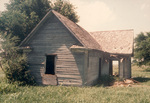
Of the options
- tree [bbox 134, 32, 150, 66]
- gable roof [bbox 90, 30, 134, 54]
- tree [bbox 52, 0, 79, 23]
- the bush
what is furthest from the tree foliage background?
tree [bbox 134, 32, 150, 66]

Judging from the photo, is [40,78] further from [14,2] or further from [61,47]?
[14,2]

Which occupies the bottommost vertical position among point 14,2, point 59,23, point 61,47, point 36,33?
point 61,47

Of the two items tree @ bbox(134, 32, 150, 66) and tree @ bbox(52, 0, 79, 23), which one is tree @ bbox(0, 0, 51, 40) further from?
tree @ bbox(134, 32, 150, 66)

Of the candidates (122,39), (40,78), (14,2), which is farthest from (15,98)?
(14,2)

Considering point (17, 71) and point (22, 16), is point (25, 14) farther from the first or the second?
point (17, 71)

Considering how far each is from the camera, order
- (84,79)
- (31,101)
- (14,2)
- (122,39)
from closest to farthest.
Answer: (31,101)
(84,79)
(122,39)
(14,2)

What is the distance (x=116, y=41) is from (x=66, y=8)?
33.8ft

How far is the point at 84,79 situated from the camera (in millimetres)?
11039

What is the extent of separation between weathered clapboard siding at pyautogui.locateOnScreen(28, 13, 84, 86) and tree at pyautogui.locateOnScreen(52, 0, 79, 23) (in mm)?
11172

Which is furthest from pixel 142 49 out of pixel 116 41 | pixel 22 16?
pixel 22 16

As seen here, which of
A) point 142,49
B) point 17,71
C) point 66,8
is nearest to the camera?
point 17,71

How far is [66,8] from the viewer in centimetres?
2322

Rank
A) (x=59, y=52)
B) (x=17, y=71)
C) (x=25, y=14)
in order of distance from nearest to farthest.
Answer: (x=17, y=71) → (x=59, y=52) → (x=25, y=14)

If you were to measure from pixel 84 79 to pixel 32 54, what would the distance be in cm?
530
